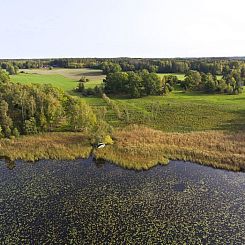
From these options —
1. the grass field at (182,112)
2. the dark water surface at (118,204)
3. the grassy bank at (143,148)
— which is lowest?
the dark water surface at (118,204)

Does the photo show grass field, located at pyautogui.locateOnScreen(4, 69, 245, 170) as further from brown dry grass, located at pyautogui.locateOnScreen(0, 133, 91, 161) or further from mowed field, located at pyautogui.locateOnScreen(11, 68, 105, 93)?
mowed field, located at pyautogui.locateOnScreen(11, 68, 105, 93)

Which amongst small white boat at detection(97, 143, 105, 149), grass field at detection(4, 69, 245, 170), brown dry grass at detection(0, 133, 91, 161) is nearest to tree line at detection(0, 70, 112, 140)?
brown dry grass at detection(0, 133, 91, 161)

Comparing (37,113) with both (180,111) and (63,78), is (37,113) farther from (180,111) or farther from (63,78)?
(63,78)

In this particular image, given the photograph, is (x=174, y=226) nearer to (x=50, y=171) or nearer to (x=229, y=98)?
(x=50, y=171)

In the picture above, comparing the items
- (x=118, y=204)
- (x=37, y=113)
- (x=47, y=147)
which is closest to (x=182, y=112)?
(x=37, y=113)

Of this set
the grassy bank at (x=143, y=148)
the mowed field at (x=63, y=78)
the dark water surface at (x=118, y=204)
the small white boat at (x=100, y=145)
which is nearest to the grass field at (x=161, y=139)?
the grassy bank at (x=143, y=148)

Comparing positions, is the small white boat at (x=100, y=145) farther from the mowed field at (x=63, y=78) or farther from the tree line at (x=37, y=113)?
the mowed field at (x=63, y=78)
